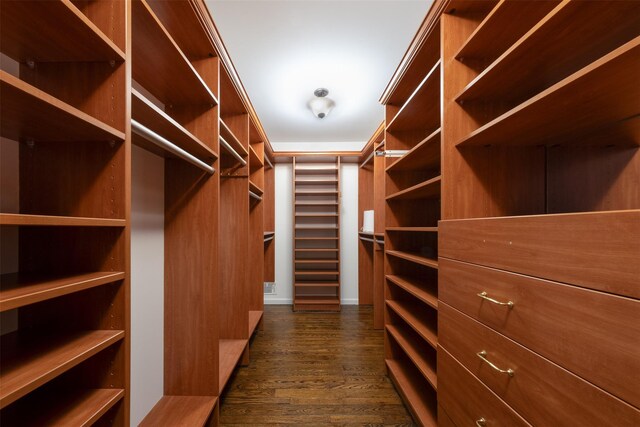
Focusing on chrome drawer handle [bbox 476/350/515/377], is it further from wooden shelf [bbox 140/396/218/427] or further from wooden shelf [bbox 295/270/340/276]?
wooden shelf [bbox 295/270/340/276]

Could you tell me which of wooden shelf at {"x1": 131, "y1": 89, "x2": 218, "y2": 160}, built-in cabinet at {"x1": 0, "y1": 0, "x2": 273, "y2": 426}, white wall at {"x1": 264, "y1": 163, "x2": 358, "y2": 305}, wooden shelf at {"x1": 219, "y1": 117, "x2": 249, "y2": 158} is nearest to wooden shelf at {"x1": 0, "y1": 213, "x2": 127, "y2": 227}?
built-in cabinet at {"x1": 0, "y1": 0, "x2": 273, "y2": 426}

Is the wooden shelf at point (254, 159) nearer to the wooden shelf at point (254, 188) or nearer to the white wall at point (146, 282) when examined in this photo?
the wooden shelf at point (254, 188)

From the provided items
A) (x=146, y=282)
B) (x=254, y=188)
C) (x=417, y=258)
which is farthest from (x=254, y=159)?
(x=417, y=258)

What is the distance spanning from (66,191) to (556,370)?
4.71 feet

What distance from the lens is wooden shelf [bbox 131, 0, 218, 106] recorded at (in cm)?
95

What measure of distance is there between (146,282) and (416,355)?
1570 mm

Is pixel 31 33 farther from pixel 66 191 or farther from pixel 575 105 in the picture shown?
pixel 575 105

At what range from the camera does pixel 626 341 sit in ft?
1.63

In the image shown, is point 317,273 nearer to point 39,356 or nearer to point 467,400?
point 467,400

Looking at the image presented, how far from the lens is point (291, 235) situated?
12.6ft

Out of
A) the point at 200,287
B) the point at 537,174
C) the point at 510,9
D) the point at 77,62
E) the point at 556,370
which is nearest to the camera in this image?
the point at 556,370

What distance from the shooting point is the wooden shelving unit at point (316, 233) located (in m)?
3.55

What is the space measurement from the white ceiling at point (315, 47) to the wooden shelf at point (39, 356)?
1786 mm

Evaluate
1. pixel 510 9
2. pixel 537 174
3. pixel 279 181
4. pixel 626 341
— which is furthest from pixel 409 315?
pixel 279 181
